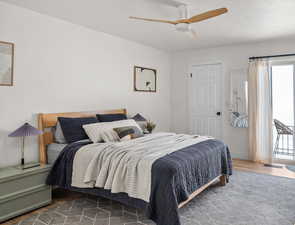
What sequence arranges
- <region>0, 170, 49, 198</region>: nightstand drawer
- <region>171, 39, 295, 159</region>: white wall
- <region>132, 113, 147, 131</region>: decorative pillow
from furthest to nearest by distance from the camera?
<region>171, 39, 295, 159</region>: white wall
<region>132, 113, 147, 131</region>: decorative pillow
<region>0, 170, 49, 198</region>: nightstand drawer

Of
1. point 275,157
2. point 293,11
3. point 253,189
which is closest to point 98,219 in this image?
point 253,189

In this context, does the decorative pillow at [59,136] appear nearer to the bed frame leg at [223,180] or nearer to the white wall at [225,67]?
the bed frame leg at [223,180]

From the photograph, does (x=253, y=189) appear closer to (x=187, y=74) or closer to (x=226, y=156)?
(x=226, y=156)

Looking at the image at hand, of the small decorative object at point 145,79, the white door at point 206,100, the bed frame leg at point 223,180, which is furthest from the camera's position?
the white door at point 206,100

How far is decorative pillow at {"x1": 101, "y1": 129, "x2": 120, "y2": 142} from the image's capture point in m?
3.29

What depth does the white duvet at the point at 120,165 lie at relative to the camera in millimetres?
2379

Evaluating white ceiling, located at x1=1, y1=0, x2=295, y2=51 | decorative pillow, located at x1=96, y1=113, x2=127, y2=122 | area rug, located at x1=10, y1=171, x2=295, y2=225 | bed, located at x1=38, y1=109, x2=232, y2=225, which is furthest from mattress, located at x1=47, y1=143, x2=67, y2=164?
white ceiling, located at x1=1, y1=0, x2=295, y2=51

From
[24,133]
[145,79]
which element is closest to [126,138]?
Result: [24,133]

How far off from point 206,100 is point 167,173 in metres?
3.77

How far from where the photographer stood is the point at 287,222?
8.21ft

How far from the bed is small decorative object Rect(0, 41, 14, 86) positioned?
0.62 m

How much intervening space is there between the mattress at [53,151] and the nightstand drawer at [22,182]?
0.96 feet

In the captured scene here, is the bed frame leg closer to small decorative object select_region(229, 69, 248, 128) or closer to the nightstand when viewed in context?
small decorative object select_region(229, 69, 248, 128)

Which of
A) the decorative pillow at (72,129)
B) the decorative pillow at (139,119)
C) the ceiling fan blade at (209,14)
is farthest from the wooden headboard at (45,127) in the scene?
the ceiling fan blade at (209,14)
